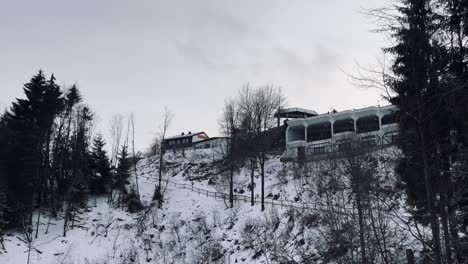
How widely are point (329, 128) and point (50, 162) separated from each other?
35.7 m

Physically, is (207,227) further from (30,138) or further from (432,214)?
(432,214)

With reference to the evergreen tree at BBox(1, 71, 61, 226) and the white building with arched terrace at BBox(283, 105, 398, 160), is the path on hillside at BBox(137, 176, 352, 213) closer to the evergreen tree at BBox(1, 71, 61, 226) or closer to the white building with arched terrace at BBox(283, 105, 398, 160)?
the white building with arched terrace at BBox(283, 105, 398, 160)

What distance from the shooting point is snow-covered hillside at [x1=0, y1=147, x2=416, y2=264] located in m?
25.8

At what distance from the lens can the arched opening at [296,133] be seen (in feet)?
171

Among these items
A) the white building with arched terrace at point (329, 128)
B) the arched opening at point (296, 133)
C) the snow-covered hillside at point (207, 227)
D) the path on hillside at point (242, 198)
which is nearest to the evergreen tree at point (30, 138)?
the snow-covered hillside at point (207, 227)

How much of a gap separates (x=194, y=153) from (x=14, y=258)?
1388 inches

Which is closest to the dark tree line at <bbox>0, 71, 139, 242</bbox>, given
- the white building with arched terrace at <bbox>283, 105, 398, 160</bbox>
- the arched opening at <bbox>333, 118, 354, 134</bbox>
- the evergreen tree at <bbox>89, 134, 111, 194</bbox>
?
the evergreen tree at <bbox>89, 134, 111, 194</bbox>

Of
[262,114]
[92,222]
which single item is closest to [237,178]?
[262,114]

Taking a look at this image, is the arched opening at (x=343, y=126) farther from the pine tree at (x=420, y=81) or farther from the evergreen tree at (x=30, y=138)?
the pine tree at (x=420, y=81)

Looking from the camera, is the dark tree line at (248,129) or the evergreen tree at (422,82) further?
the dark tree line at (248,129)

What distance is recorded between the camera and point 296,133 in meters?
53.4

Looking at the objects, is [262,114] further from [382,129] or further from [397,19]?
[397,19]

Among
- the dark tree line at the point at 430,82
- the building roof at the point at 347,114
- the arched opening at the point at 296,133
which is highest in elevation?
the building roof at the point at 347,114

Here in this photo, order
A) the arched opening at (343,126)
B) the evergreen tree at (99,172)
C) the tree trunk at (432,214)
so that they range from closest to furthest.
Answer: the tree trunk at (432,214), the evergreen tree at (99,172), the arched opening at (343,126)
